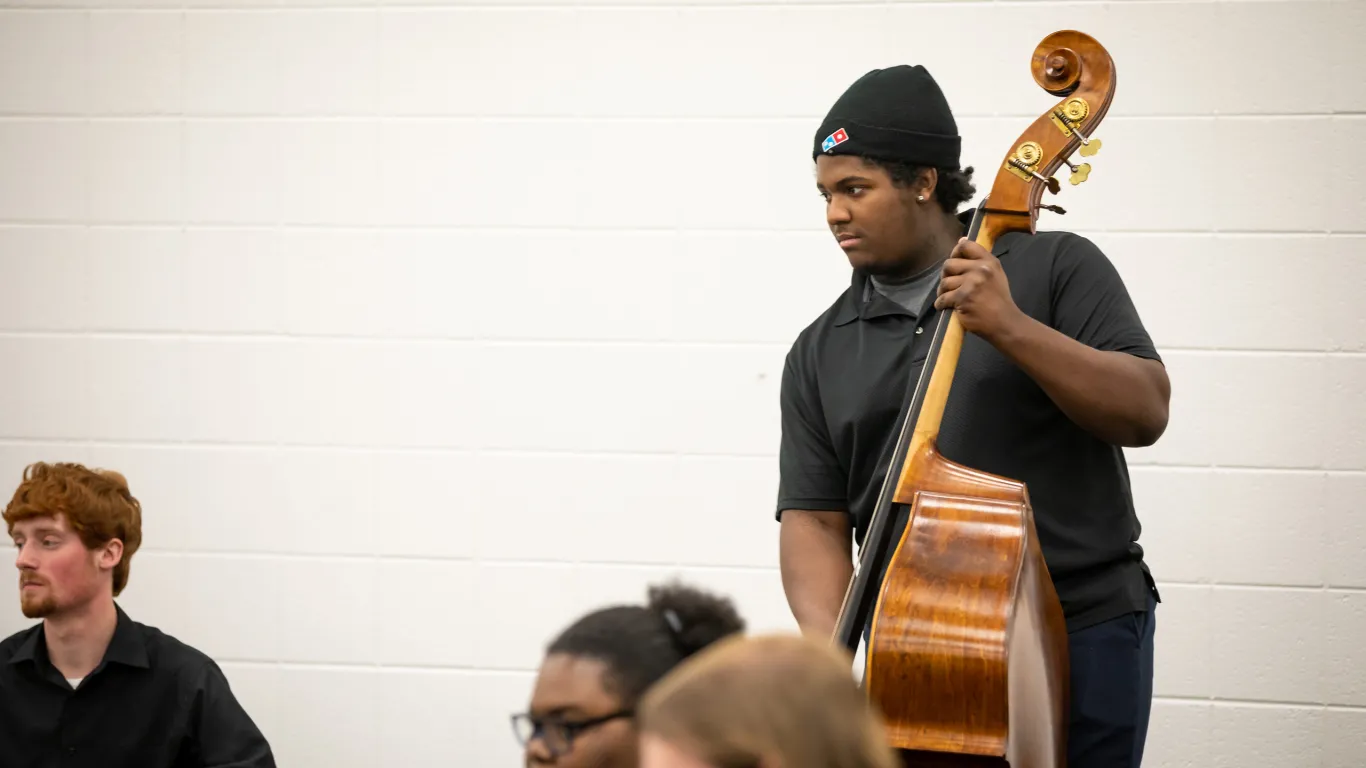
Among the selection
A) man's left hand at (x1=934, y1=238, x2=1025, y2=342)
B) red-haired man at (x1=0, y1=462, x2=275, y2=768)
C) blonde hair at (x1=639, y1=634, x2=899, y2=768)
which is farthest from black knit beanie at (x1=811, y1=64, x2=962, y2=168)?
red-haired man at (x1=0, y1=462, x2=275, y2=768)

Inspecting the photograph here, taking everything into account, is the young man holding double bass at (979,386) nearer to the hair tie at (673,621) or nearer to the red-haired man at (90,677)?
the hair tie at (673,621)

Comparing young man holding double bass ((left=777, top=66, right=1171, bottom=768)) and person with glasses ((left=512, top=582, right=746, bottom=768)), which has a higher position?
young man holding double bass ((left=777, top=66, right=1171, bottom=768))

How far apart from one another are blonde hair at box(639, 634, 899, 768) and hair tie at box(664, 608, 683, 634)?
1.61ft

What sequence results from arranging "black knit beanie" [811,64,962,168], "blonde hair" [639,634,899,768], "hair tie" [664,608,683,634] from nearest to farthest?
"blonde hair" [639,634,899,768]
"hair tie" [664,608,683,634]
"black knit beanie" [811,64,962,168]

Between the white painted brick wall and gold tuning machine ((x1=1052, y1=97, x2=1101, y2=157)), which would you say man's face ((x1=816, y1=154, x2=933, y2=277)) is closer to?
gold tuning machine ((x1=1052, y1=97, x2=1101, y2=157))

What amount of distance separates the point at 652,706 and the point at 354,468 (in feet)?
8.74

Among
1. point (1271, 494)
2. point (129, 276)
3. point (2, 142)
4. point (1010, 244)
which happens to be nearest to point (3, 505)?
point (129, 276)

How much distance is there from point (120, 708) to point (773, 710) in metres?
1.85

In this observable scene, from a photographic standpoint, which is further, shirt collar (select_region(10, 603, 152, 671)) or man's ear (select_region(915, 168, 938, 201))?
shirt collar (select_region(10, 603, 152, 671))

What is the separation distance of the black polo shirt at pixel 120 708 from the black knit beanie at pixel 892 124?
1326mm

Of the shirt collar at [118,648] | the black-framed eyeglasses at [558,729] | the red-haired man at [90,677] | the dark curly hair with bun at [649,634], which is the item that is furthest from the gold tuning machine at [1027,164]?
the shirt collar at [118,648]

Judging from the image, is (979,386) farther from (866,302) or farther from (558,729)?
(558,729)

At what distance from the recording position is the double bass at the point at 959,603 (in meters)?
1.46

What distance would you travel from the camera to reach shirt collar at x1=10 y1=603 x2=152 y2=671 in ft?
7.80
